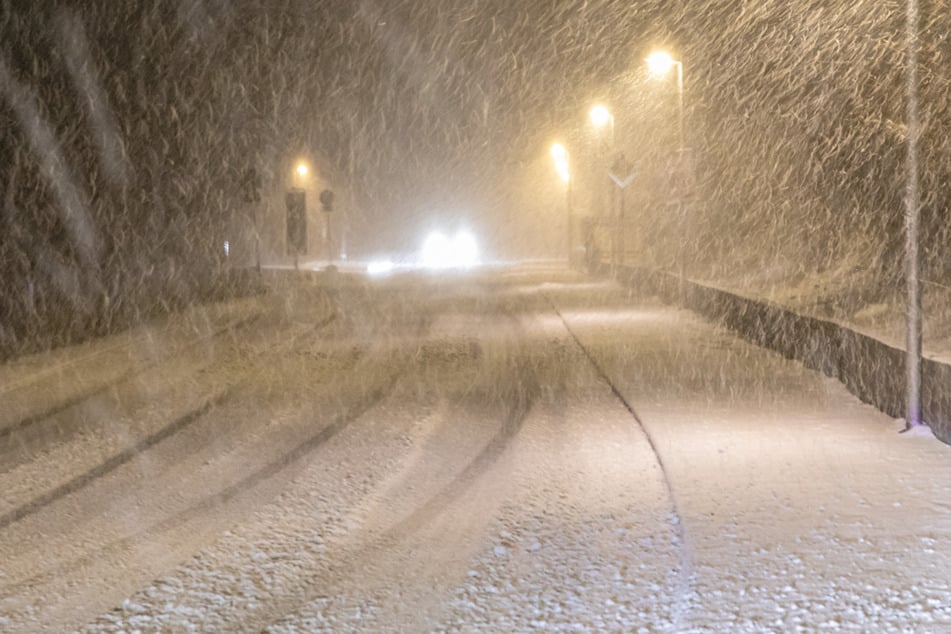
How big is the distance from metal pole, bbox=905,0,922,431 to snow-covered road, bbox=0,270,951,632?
516mm

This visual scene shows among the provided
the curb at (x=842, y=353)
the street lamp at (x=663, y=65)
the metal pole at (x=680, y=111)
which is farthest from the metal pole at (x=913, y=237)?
the street lamp at (x=663, y=65)

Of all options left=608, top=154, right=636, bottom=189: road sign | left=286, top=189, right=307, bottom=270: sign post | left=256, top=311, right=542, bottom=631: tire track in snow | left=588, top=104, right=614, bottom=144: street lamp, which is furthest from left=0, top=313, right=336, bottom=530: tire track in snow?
left=588, top=104, right=614, bottom=144: street lamp

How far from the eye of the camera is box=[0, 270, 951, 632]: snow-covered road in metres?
5.37

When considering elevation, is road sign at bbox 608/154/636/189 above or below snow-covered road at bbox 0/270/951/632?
above

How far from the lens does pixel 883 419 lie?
10.5 meters

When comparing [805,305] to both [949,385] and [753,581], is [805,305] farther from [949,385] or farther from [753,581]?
[753,581]

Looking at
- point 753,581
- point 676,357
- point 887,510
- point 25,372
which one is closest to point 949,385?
point 887,510

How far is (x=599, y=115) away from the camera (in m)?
42.9

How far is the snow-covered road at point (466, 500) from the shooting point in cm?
537

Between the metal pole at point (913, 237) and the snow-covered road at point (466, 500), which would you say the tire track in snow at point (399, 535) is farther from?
the metal pole at point (913, 237)

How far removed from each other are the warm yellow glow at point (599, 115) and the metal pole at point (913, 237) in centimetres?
3330

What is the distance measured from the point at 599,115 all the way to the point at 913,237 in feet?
112

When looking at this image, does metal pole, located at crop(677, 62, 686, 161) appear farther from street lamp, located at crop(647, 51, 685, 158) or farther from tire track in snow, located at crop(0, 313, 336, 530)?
tire track in snow, located at crop(0, 313, 336, 530)

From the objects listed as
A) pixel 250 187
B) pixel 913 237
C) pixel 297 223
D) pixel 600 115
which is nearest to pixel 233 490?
pixel 913 237
